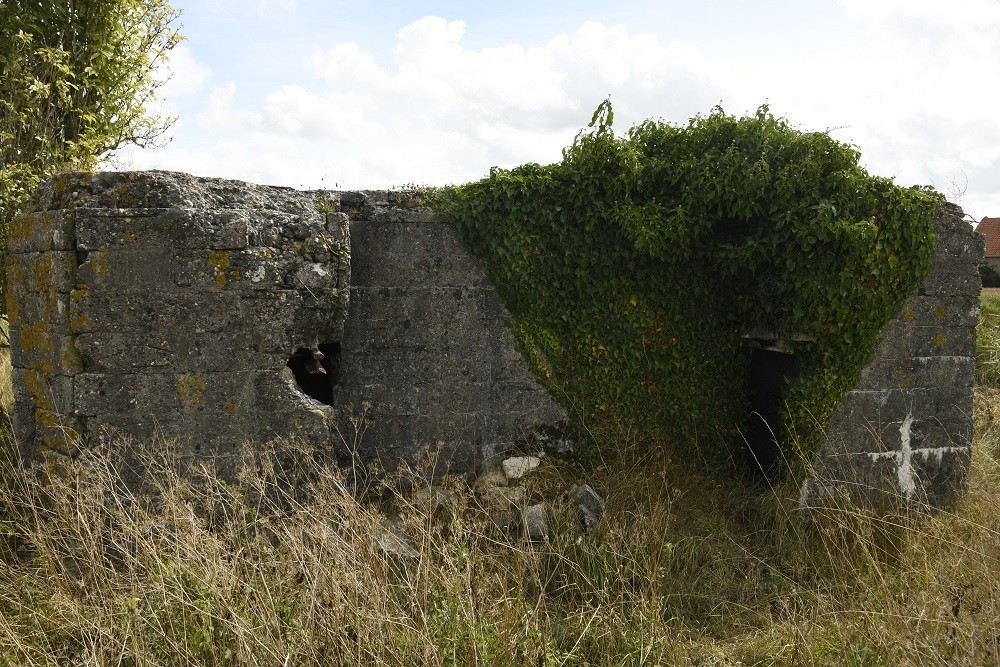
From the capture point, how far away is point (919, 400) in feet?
19.8

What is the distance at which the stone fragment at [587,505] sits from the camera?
16.8 feet

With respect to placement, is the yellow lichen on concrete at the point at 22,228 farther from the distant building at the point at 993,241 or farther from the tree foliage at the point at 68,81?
the distant building at the point at 993,241

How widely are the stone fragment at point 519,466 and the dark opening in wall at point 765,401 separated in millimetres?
1750

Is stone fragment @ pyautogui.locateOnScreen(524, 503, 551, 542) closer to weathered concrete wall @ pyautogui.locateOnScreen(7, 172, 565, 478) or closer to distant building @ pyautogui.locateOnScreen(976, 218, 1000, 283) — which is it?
weathered concrete wall @ pyautogui.locateOnScreen(7, 172, 565, 478)

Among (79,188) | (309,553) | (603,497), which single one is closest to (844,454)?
(603,497)

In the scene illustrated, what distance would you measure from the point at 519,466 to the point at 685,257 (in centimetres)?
193

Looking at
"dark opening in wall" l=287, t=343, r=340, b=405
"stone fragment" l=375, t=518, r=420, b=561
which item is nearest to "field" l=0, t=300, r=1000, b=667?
"stone fragment" l=375, t=518, r=420, b=561

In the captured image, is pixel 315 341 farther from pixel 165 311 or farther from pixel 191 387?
pixel 165 311

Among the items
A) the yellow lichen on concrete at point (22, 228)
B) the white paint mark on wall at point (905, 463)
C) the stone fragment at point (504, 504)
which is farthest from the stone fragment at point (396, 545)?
the white paint mark on wall at point (905, 463)

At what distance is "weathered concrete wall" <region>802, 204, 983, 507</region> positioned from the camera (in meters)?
5.89

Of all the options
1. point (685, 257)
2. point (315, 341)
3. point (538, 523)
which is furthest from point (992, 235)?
point (315, 341)

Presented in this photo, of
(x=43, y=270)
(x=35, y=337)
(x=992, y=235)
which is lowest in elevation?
(x=35, y=337)

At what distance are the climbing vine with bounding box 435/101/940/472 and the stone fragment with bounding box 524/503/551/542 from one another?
936mm

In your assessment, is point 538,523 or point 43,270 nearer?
point 43,270
